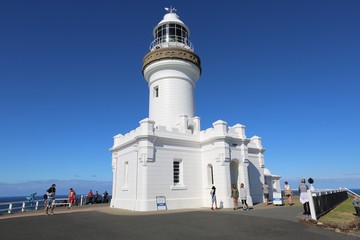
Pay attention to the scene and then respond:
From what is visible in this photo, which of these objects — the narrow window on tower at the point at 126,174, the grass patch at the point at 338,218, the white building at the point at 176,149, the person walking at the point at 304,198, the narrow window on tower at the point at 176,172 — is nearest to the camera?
the grass patch at the point at 338,218

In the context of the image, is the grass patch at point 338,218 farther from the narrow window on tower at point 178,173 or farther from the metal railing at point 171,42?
the metal railing at point 171,42

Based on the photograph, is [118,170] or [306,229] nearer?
[306,229]

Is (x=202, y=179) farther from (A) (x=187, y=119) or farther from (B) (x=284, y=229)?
(B) (x=284, y=229)

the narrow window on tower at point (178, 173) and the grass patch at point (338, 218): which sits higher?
the narrow window on tower at point (178, 173)

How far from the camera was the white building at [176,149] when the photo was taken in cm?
1672

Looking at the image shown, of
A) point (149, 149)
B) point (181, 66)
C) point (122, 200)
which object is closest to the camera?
point (149, 149)

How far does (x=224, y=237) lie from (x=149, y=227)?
3234 mm

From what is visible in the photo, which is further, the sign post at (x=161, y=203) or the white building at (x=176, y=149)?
the white building at (x=176, y=149)

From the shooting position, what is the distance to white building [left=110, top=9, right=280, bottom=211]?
1672 cm

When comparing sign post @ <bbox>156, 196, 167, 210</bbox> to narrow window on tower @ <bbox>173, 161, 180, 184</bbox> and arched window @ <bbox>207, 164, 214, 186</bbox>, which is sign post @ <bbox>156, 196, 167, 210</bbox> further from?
arched window @ <bbox>207, 164, 214, 186</bbox>

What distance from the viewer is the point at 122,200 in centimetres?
1831

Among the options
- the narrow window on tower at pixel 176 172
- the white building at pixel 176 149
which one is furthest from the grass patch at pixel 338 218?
the narrow window on tower at pixel 176 172

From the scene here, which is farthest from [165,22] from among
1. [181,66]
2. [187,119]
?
[187,119]

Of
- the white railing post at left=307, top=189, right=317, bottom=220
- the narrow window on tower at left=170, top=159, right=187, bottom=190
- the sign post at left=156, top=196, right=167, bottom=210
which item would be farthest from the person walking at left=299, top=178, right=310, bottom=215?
the sign post at left=156, top=196, right=167, bottom=210
